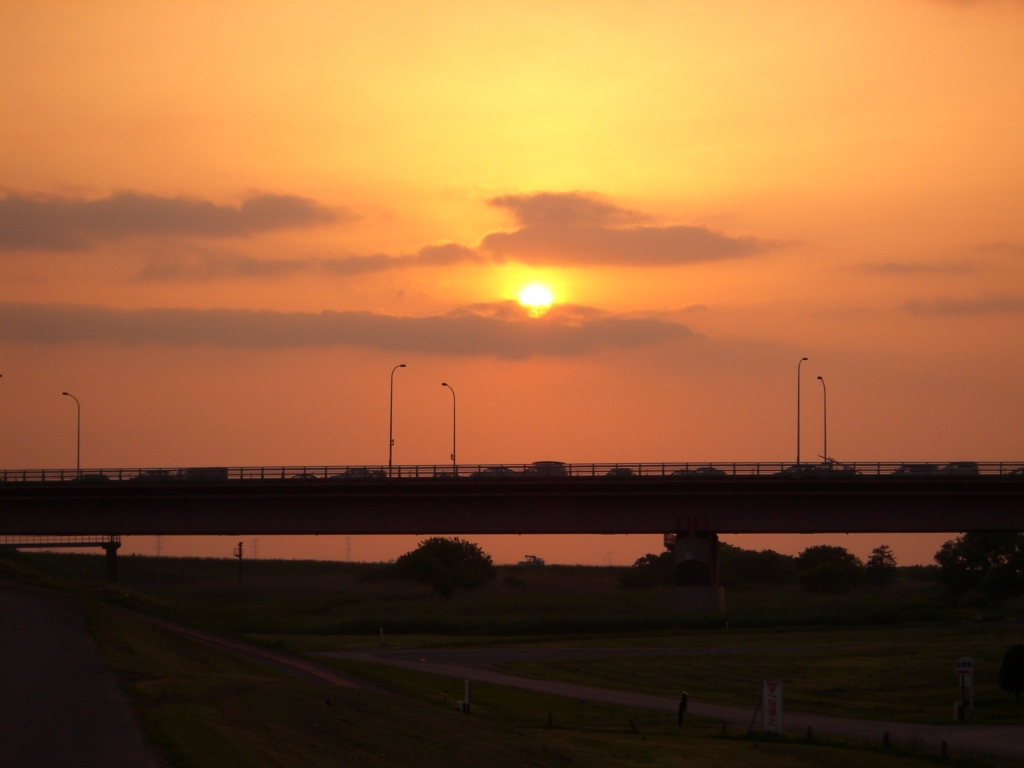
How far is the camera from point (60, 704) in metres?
21.1

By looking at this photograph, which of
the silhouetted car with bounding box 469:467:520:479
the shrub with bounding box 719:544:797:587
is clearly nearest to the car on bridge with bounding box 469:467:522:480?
the silhouetted car with bounding box 469:467:520:479

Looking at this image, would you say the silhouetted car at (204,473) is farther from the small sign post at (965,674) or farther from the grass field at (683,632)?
the small sign post at (965,674)

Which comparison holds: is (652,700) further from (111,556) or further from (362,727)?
(111,556)

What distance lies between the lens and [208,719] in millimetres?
20016

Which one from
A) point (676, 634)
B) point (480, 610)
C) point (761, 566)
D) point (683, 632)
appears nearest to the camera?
point (676, 634)

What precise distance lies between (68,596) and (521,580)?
348 ft

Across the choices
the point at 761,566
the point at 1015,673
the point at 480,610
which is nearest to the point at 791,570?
the point at 761,566

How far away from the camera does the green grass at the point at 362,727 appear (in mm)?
19436

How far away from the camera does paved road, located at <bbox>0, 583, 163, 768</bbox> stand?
667 inches

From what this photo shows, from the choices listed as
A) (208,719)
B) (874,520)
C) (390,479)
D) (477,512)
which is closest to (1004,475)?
(874,520)

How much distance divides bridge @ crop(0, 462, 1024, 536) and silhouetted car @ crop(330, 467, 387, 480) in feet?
0.24

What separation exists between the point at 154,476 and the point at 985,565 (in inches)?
3360

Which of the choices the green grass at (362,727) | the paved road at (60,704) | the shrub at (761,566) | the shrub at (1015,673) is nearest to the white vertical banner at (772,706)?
the green grass at (362,727)

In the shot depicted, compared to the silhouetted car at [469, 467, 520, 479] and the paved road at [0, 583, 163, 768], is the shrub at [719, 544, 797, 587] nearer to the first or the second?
the silhouetted car at [469, 467, 520, 479]
